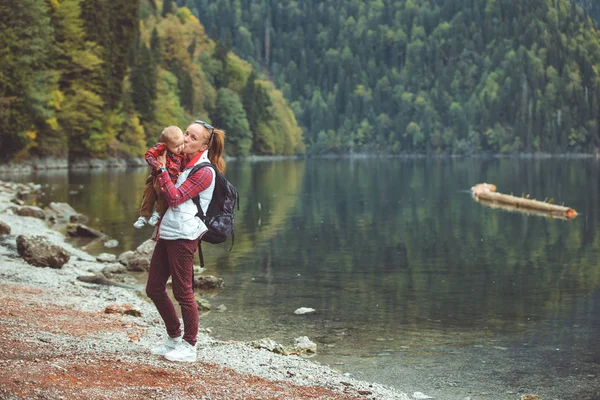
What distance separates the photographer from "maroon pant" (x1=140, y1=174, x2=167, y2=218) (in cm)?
1119

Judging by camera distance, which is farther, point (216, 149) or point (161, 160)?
point (216, 149)

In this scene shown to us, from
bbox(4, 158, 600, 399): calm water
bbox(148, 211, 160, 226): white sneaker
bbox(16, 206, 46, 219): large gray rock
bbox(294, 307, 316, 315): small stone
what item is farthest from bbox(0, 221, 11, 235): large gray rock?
bbox(148, 211, 160, 226): white sneaker

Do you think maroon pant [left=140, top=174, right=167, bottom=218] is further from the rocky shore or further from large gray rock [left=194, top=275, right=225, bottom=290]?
large gray rock [left=194, top=275, right=225, bottom=290]

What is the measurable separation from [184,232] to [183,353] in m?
1.62

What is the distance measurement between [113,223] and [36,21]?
3722 cm

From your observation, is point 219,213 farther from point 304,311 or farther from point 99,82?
point 99,82

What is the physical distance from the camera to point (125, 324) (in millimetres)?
14984

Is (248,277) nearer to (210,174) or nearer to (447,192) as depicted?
(210,174)

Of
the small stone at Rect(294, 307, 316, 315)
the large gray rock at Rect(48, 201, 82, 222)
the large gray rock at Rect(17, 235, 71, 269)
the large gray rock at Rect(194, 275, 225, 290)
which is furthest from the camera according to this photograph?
the large gray rock at Rect(48, 201, 82, 222)

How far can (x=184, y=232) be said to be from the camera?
437 inches

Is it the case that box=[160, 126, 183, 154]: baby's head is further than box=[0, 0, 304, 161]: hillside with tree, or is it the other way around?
box=[0, 0, 304, 161]: hillside with tree

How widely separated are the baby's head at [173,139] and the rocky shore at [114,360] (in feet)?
8.68

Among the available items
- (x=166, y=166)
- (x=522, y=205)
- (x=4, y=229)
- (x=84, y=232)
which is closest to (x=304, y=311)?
(x=166, y=166)

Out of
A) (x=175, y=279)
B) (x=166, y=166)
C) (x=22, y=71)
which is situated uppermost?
(x=22, y=71)
